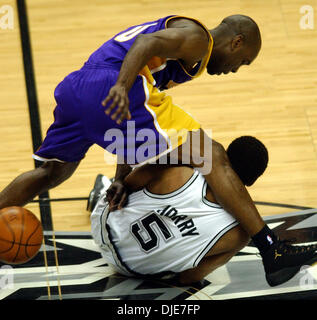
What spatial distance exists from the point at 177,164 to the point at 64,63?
7.26 ft

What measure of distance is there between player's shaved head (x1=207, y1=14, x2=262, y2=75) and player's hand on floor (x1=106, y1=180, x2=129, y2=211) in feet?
2.25

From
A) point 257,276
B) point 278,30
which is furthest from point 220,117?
point 257,276

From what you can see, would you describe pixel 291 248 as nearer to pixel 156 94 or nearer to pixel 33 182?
pixel 156 94

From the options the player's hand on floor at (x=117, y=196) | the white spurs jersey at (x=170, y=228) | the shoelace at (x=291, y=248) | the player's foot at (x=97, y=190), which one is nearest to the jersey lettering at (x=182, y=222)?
the white spurs jersey at (x=170, y=228)

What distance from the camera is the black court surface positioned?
2943 mm

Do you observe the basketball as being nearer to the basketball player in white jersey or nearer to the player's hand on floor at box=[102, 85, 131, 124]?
the basketball player in white jersey

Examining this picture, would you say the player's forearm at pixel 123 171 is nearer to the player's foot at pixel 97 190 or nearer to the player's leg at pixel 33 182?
the player's leg at pixel 33 182

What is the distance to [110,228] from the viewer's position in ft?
9.99

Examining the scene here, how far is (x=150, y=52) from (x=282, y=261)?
40.7 inches

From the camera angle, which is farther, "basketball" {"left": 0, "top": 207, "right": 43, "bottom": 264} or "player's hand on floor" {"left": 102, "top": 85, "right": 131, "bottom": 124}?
"basketball" {"left": 0, "top": 207, "right": 43, "bottom": 264}

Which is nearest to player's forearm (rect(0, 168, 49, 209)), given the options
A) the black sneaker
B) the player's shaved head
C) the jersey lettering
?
the jersey lettering

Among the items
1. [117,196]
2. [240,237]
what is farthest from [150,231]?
[240,237]

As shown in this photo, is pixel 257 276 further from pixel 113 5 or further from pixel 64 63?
pixel 113 5

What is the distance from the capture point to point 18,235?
282 centimetres
